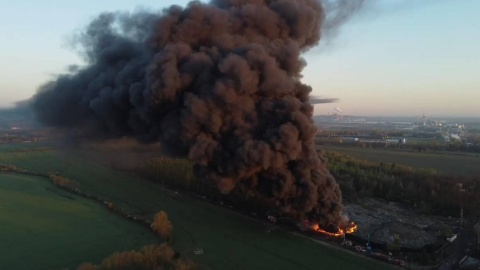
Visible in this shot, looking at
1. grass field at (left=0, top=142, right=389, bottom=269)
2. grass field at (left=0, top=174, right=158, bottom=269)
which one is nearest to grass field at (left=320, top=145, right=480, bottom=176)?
grass field at (left=0, top=142, right=389, bottom=269)

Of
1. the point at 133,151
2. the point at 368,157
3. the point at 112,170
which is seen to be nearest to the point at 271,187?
the point at 133,151

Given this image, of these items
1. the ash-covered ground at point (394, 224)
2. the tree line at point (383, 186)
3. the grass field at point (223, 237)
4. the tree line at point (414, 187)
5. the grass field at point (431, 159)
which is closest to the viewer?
the grass field at point (223, 237)

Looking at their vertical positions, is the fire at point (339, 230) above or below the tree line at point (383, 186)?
below

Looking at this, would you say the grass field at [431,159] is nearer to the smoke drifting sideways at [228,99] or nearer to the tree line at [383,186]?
the tree line at [383,186]

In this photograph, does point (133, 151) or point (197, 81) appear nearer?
point (197, 81)

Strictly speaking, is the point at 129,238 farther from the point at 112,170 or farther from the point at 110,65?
the point at 112,170

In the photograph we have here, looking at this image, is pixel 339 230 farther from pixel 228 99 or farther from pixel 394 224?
pixel 228 99

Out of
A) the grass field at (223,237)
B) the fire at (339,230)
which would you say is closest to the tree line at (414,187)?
the fire at (339,230)
